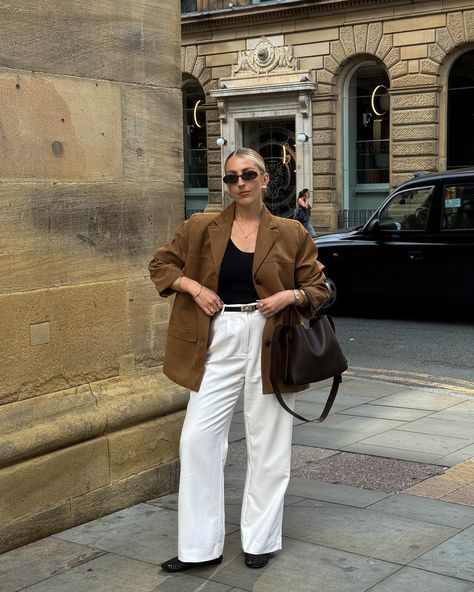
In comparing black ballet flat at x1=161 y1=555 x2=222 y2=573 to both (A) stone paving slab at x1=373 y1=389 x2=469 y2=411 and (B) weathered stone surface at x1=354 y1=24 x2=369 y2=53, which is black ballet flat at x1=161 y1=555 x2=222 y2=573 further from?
(B) weathered stone surface at x1=354 y1=24 x2=369 y2=53

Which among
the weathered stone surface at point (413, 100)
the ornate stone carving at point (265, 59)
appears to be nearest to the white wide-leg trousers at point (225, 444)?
the weathered stone surface at point (413, 100)

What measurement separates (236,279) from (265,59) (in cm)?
2659

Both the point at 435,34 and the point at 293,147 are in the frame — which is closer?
the point at 435,34

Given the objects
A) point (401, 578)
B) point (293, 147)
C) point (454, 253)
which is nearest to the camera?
point (401, 578)

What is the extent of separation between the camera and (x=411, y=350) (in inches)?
414

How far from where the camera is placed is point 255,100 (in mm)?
29719

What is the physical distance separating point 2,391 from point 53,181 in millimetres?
999

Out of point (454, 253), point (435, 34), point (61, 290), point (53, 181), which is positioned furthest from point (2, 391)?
point (435, 34)

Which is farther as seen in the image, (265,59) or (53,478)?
(265,59)

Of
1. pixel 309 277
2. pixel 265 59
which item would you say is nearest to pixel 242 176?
pixel 309 277

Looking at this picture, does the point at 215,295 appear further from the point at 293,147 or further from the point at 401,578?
the point at 293,147

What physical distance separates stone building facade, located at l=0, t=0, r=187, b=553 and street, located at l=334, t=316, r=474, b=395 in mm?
4141

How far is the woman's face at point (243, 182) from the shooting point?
3928 millimetres

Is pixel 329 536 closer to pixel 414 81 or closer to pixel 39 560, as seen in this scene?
pixel 39 560
